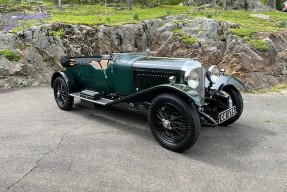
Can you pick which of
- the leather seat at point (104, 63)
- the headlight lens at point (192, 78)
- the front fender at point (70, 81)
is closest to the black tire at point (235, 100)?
the headlight lens at point (192, 78)

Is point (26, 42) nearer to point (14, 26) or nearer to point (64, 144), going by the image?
point (14, 26)

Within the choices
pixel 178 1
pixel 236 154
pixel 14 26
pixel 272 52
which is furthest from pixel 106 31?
pixel 178 1

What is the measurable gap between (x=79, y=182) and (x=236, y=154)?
2358mm

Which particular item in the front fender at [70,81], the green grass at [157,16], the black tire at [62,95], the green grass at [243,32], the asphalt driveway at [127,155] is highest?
the green grass at [157,16]

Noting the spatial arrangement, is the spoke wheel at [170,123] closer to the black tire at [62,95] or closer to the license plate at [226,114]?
the license plate at [226,114]

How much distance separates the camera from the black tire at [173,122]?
4.04 meters

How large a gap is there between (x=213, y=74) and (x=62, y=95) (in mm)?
3603

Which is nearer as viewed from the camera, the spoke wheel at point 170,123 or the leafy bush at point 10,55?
the spoke wheel at point 170,123

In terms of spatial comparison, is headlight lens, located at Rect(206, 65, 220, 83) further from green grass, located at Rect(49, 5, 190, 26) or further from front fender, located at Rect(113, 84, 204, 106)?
green grass, located at Rect(49, 5, 190, 26)

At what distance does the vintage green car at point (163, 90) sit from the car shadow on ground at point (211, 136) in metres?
0.26

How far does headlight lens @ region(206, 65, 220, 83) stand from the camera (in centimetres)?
504

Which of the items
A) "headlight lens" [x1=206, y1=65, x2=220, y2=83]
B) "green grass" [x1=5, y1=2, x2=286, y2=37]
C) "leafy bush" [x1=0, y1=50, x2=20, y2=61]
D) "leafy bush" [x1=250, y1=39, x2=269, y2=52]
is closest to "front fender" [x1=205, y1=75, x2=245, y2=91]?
"headlight lens" [x1=206, y1=65, x2=220, y2=83]

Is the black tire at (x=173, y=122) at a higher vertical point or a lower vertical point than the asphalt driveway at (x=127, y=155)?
higher

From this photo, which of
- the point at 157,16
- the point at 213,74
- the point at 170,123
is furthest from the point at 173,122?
the point at 157,16
